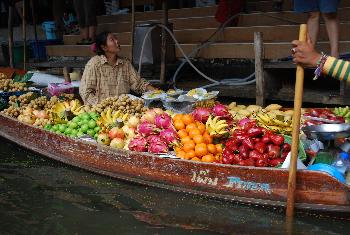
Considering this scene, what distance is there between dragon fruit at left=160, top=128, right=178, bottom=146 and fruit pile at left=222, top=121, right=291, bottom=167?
55 centimetres

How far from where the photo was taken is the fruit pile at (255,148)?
4148mm

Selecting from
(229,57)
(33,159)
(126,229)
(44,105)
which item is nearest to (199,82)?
(229,57)

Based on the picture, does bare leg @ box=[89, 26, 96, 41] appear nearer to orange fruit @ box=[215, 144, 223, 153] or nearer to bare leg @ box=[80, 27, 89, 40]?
bare leg @ box=[80, 27, 89, 40]

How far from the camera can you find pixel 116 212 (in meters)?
Result: 4.46

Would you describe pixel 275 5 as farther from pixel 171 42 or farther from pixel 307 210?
pixel 307 210

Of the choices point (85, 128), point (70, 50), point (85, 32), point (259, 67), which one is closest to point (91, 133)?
point (85, 128)

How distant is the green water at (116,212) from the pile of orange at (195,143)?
1.22 ft

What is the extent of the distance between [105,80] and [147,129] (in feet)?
5.27

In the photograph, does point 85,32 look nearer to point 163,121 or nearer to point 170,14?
point 170,14

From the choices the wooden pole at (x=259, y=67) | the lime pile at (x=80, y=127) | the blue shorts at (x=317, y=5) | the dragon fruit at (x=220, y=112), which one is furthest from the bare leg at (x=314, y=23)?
the lime pile at (x=80, y=127)

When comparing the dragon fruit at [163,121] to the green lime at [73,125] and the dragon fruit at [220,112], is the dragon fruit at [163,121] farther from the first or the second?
the green lime at [73,125]

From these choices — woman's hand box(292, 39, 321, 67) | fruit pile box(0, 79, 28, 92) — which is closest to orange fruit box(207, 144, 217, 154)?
woman's hand box(292, 39, 321, 67)

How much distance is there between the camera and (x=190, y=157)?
14.7ft

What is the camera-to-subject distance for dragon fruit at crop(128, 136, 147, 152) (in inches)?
189
